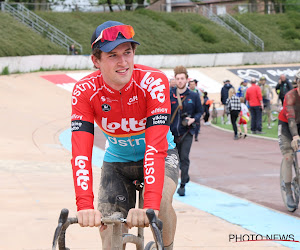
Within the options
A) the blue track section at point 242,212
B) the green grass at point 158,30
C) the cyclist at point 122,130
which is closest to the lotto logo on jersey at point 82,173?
the cyclist at point 122,130

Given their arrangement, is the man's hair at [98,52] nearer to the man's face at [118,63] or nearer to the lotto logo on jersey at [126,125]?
the man's face at [118,63]

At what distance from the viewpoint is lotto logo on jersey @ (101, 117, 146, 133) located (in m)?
4.27

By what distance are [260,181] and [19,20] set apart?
33.8 meters

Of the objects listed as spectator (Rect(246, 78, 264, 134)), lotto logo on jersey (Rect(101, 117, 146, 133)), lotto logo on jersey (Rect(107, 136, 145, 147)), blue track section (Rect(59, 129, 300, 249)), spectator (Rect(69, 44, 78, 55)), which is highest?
spectator (Rect(69, 44, 78, 55))

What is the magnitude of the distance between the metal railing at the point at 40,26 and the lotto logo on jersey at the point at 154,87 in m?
37.8

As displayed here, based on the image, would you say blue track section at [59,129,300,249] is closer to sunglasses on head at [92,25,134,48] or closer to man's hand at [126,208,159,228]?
man's hand at [126,208,159,228]

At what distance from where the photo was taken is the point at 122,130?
430 cm

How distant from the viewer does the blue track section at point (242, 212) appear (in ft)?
25.4

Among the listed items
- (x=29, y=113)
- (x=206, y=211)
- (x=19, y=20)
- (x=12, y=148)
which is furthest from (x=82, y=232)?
(x=19, y=20)

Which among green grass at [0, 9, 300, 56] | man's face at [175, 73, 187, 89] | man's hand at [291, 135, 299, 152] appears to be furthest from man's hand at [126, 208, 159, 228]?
green grass at [0, 9, 300, 56]

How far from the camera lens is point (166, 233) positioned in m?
4.14

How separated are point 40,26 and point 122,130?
129ft

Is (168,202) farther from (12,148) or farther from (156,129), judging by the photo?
(12,148)

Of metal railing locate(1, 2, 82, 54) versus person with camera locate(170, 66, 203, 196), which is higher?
metal railing locate(1, 2, 82, 54)
